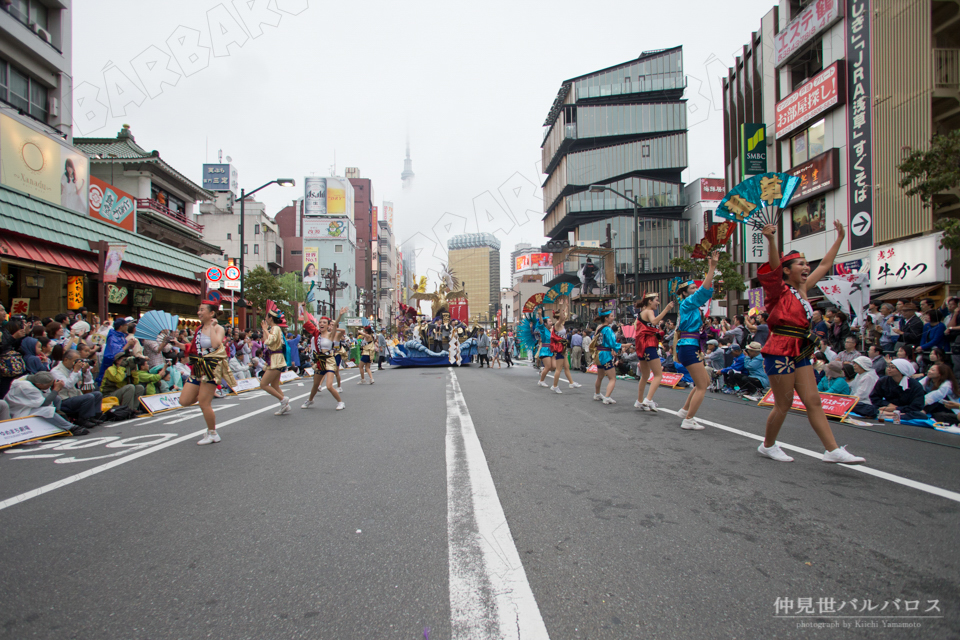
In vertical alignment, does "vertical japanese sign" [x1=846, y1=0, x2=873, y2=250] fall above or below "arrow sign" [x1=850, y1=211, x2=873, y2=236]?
above

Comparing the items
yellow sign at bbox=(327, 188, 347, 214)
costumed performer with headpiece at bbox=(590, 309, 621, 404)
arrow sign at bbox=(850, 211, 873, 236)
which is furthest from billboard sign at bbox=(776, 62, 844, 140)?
yellow sign at bbox=(327, 188, 347, 214)

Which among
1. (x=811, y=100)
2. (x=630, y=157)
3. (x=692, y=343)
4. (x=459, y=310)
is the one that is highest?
(x=630, y=157)

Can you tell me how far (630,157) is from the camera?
5375 centimetres

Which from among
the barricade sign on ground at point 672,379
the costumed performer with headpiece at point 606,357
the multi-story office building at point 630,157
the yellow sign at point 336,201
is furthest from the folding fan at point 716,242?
the yellow sign at point 336,201

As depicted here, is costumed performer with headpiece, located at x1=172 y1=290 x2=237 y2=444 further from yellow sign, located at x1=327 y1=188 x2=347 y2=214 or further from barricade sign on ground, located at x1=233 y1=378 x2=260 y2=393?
yellow sign, located at x1=327 y1=188 x2=347 y2=214

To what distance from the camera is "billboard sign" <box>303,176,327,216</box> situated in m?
92.3

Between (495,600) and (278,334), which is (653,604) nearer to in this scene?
(495,600)

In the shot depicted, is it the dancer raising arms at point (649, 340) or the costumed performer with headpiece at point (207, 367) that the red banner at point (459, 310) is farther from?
the costumed performer with headpiece at point (207, 367)

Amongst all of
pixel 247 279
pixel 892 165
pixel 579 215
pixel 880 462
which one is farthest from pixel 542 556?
pixel 579 215

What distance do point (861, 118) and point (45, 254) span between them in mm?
30332

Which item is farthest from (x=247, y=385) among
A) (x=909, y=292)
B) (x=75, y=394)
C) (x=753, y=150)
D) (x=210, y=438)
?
(x=753, y=150)

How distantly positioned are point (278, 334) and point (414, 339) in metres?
18.3

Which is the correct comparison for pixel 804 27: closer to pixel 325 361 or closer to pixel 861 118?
pixel 861 118

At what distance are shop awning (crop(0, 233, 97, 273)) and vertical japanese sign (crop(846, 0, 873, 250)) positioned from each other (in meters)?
29.4
